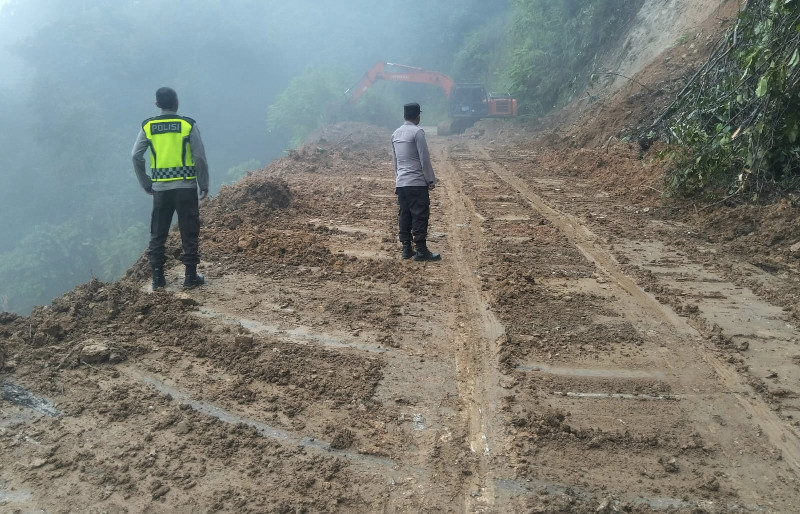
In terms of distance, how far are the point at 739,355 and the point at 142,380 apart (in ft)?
13.6

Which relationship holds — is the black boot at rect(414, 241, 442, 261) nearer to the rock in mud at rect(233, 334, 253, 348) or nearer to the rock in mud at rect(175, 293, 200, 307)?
the rock in mud at rect(175, 293, 200, 307)

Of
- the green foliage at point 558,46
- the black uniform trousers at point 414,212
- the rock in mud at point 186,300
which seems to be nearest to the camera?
the rock in mud at point 186,300

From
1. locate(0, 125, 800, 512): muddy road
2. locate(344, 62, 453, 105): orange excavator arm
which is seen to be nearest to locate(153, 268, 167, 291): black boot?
locate(0, 125, 800, 512): muddy road

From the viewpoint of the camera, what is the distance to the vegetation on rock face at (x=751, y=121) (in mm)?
6961

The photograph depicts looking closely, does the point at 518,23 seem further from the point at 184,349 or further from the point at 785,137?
the point at 184,349

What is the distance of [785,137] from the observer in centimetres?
744

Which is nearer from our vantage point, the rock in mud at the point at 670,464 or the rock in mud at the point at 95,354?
the rock in mud at the point at 670,464

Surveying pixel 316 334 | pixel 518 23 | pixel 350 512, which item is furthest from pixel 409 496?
pixel 518 23

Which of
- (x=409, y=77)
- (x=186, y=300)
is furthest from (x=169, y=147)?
(x=409, y=77)

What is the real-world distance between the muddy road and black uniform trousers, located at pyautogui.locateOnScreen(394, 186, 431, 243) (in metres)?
0.34

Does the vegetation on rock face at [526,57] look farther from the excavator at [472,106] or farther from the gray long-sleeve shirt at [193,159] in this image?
the gray long-sleeve shirt at [193,159]

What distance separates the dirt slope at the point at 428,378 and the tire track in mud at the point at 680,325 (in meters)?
0.02

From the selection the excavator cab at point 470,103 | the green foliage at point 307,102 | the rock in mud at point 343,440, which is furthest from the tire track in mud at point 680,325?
the green foliage at point 307,102

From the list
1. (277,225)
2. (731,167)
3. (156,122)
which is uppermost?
(156,122)
